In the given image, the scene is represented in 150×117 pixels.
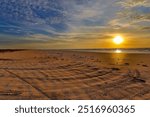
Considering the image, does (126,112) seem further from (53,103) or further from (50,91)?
(50,91)

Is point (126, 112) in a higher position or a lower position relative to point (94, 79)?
lower

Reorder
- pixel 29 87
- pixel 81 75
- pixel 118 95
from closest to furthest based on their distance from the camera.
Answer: pixel 118 95 < pixel 29 87 < pixel 81 75

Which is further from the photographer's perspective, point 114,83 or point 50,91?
point 114,83

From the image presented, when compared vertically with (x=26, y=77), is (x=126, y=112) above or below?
below

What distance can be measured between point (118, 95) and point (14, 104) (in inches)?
96.3

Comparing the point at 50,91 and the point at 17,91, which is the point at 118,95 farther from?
the point at 17,91

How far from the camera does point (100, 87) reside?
698cm

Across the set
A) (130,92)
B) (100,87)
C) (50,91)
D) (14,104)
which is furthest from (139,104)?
(14,104)

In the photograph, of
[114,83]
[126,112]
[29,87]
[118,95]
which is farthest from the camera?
[114,83]

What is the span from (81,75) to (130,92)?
215 cm

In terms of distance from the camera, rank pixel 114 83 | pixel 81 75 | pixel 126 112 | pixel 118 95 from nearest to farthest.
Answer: pixel 126 112 < pixel 118 95 < pixel 114 83 < pixel 81 75

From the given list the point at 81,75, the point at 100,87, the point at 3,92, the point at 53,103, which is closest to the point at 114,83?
the point at 100,87

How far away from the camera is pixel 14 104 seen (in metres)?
5.57

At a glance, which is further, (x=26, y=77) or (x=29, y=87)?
(x=26, y=77)
